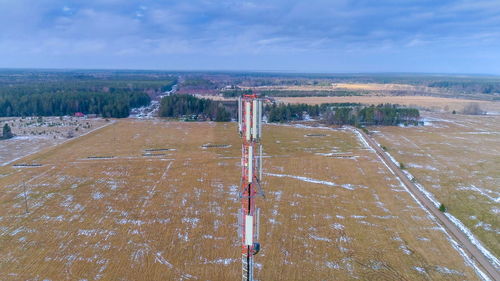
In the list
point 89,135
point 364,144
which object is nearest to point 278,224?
point 364,144

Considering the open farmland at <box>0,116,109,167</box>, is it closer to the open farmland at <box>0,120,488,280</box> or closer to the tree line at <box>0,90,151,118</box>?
the tree line at <box>0,90,151,118</box>

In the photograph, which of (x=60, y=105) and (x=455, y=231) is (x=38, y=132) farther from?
(x=455, y=231)

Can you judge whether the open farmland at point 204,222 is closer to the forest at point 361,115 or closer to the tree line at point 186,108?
the forest at point 361,115

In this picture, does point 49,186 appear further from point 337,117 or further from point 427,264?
point 337,117

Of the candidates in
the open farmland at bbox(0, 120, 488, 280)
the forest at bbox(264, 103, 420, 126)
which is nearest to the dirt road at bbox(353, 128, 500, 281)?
the open farmland at bbox(0, 120, 488, 280)

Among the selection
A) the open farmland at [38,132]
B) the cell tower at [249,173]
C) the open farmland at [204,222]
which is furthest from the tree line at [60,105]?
the cell tower at [249,173]

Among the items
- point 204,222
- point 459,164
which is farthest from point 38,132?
point 459,164

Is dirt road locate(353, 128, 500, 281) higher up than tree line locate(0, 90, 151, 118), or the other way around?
tree line locate(0, 90, 151, 118)
